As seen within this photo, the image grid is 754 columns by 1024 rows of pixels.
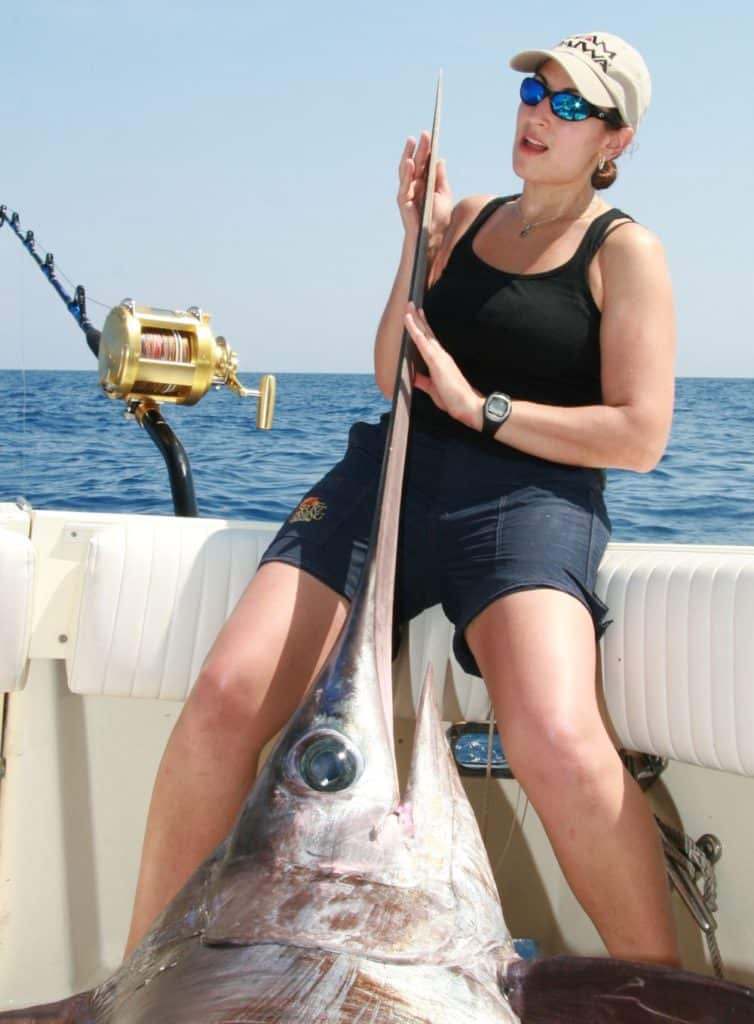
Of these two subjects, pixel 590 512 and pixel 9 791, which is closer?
pixel 590 512

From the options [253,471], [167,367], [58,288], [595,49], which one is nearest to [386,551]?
[595,49]

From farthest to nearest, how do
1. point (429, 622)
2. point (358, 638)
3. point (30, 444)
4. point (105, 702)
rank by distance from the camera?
point (30, 444)
point (105, 702)
point (429, 622)
point (358, 638)

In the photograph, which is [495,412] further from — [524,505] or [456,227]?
[456,227]

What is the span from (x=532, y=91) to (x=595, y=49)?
0.43ft

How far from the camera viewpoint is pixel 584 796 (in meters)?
1.67

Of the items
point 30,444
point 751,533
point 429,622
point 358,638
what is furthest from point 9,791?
point 30,444

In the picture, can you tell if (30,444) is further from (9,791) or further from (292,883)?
(292,883)

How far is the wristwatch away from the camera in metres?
1.93

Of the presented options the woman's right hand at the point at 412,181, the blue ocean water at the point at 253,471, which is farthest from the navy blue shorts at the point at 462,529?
the blue ocean water at the point at 253,471

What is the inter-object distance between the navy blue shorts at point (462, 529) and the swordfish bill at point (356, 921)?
45cm

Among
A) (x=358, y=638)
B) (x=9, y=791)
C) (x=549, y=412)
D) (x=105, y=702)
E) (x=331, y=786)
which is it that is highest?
(x=549, y=412)

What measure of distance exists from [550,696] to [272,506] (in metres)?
5.74

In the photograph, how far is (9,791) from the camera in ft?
7.70

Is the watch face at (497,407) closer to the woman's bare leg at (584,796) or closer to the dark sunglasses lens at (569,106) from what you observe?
the woman's bare leg at (584,796)
